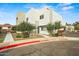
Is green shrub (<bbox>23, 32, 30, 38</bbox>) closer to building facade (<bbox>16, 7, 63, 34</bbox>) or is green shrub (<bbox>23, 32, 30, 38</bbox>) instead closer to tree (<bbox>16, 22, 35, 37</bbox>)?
tree (<bbox>16, 22, 35, 37</bbox>)

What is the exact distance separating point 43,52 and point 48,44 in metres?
0.14

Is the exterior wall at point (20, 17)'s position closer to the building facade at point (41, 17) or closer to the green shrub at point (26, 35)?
the building facade at point (41, 17)

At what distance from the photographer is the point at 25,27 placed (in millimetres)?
3660

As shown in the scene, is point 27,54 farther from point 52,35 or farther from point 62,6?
point 62,6

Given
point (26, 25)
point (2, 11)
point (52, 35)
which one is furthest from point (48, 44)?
point (2, 11)

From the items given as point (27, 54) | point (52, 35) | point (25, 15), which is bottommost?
point (27, 54)

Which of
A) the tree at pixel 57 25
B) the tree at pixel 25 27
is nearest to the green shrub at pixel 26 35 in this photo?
the tree at pixel 25 27

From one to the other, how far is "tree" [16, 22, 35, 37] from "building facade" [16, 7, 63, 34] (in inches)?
1.8

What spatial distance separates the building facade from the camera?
3.64m

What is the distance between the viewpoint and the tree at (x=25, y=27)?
3646 mm

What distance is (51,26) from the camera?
368 cm

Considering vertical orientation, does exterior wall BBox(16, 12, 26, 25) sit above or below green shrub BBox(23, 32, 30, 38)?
above

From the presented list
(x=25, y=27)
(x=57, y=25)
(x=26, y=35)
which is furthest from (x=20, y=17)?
(x=57, y=25)

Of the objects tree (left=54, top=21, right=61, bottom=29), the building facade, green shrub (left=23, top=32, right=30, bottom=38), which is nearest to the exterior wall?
the building facade
